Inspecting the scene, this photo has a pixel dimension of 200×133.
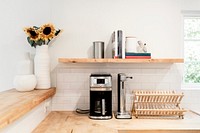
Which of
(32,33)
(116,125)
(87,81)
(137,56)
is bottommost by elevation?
(116,125)

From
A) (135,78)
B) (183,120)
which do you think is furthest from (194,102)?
(135,78)

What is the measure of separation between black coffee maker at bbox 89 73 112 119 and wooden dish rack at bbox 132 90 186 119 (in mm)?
280

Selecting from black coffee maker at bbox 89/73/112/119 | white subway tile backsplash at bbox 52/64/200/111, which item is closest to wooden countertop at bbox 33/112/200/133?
black coffee maker at bbox 89/73/112/119

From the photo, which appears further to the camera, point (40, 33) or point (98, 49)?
point (98, 49)

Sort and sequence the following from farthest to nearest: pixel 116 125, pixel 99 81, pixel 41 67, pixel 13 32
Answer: pixel 13 32
pixel 41 67
pixel 99 81
pixel 116 125

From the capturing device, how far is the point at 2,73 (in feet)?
7.09

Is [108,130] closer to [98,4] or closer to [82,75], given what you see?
[82,75]

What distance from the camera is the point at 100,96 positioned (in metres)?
1.92

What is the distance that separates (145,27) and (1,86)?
1706mm

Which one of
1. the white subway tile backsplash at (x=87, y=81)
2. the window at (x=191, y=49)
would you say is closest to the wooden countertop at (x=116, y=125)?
the white subway tile backsplash at (x=87, y=81)

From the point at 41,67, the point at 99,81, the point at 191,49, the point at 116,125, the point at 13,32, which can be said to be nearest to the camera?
the point at 116,125

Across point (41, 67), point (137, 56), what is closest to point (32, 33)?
Result: point (41, 67)

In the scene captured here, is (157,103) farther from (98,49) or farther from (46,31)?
(46,31)

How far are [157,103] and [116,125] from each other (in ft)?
1.96
